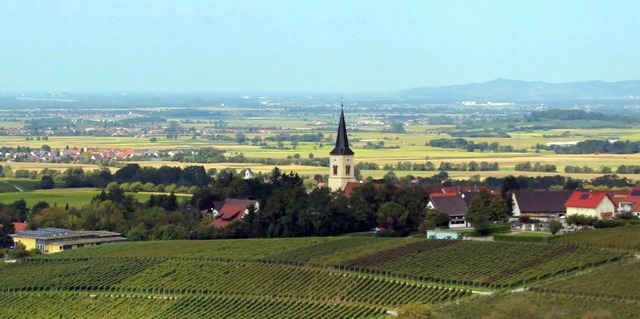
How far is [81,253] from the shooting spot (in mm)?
52312

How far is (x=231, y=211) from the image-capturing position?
61219mm

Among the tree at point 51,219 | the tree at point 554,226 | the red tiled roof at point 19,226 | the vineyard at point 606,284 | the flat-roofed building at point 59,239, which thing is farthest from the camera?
the tree at point 51,219

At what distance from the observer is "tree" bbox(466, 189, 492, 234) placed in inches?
2037

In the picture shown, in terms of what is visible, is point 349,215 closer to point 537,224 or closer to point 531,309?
point 537,224

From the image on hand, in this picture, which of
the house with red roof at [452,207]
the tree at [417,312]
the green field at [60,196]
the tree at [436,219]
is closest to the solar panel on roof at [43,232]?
the green field at [60,196]

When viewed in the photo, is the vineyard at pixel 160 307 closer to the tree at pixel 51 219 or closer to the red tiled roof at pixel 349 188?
the tree at pixel 51 219

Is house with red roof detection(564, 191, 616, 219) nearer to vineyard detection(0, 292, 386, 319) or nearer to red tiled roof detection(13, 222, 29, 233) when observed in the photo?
vineyard detection(0, 292, 386, 319)

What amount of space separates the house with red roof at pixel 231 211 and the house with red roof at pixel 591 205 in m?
13.3

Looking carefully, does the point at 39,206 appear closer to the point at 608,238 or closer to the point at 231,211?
the point at 231,211

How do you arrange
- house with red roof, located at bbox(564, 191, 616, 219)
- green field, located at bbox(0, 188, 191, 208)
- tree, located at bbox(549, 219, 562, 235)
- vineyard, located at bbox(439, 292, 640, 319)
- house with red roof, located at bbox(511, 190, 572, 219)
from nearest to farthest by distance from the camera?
vineyard, located at bbox(439, 292, 640, 319)
tree, located at bbox(549, 219, 562, 235)
house with red roof, located at bbox(564, 191, 616, 219)
house with red roof, located at bbox(511, 190, 572, 219)
green field, located at bbox(0, 188, 191, 208)

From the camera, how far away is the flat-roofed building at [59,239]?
5644cm

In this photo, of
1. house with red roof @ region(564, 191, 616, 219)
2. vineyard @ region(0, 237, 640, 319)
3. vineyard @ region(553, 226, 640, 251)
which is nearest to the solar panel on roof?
vineyard @ region(0, 237, 640, 319)

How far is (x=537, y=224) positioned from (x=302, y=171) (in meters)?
39.8

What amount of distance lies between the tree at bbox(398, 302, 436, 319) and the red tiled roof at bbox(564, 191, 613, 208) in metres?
21.5
